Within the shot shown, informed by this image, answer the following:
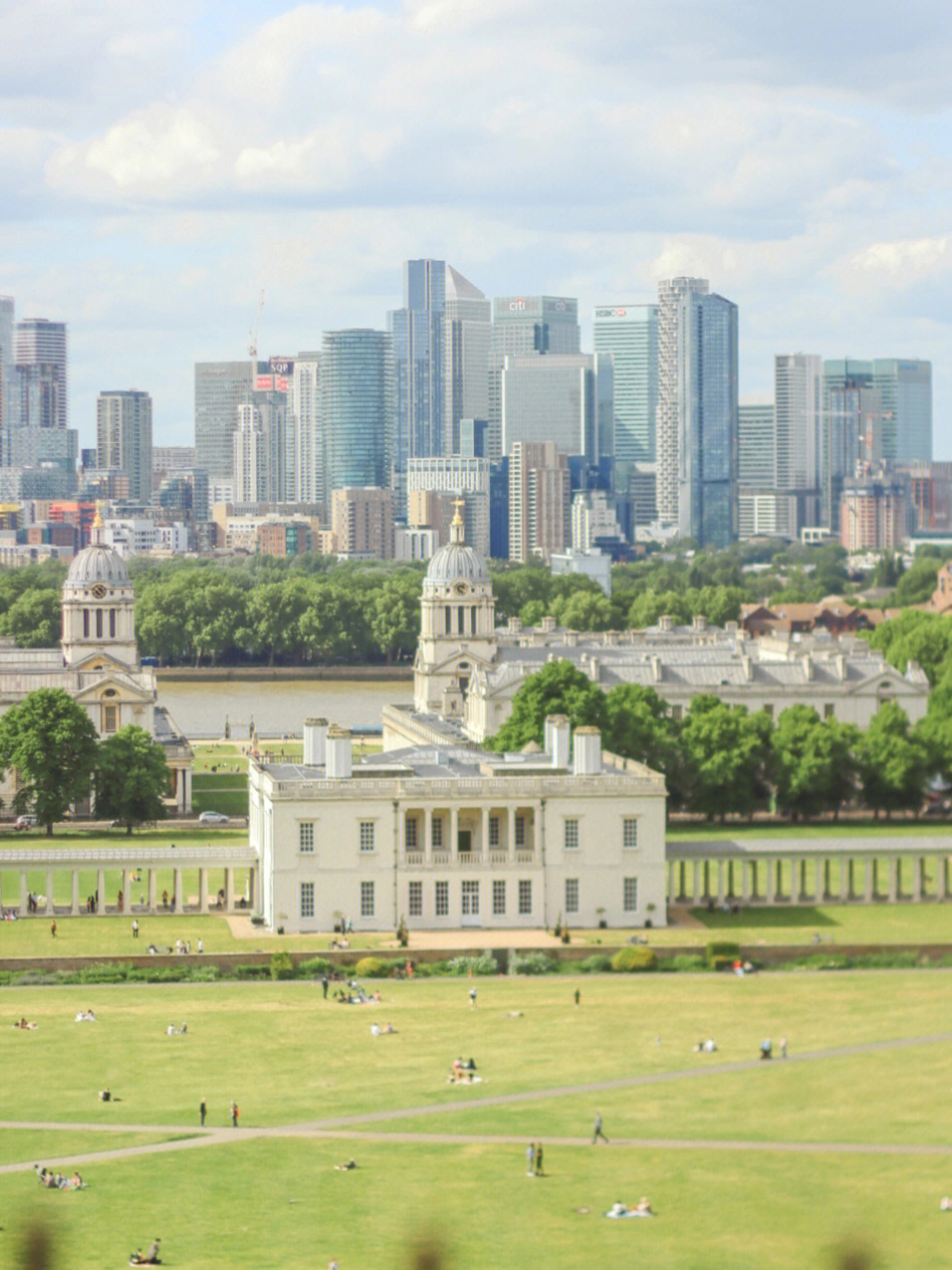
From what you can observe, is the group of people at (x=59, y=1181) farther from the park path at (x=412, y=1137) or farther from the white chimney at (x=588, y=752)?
the white chimney at (x=588, y=752)

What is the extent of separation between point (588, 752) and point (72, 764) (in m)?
28.6

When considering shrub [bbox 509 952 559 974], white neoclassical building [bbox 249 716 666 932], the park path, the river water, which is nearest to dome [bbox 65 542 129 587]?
the river water

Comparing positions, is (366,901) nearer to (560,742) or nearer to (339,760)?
(339,760)

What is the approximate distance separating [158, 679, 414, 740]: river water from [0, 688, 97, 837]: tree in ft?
142

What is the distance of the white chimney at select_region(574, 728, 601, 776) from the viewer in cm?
8612

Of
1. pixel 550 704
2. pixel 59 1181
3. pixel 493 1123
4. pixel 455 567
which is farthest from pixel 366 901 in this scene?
pixel 455 567

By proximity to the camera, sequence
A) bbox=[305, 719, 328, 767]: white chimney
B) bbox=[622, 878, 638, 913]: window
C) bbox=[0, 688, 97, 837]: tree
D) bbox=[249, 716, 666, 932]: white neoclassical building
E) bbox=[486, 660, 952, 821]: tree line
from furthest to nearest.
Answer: bbox=[486, 660, 952, 821]: tree line, bbox=[0, 688, 97, 837]: tree, bbox=[305, 719, 328, 767]: white chimney, bbox=[622, 878, 638, 913]: window, bbox=[249, 716, 666, 932]: white neoclassical building

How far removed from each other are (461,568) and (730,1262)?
337 ft

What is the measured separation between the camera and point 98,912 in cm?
8688

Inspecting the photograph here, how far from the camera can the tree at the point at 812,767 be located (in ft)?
349

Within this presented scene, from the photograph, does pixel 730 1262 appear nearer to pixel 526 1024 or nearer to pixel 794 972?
pixel 526 1024

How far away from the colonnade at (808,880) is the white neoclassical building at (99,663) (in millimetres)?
33849

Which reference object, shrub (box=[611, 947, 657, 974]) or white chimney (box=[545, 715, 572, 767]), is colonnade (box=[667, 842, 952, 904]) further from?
shrub (box=[611, 947, 657, 974])

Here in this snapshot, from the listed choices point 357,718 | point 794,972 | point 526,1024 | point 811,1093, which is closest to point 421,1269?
point 811,1093
